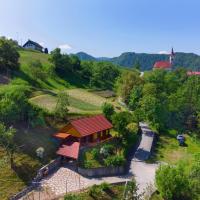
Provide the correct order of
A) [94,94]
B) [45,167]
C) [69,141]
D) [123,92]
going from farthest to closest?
[94,94], [123,92], [69,141], [45,167]

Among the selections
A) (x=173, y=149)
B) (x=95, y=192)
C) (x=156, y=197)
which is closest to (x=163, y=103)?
(x=173, y=149)

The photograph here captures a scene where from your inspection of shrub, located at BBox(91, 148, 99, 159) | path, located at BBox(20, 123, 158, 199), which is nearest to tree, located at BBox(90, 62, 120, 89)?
shrub, located at BBox(91, 148, 99, 159)

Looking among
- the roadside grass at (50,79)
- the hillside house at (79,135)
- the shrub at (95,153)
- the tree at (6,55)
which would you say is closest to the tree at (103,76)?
the roadside grass at (50,79)

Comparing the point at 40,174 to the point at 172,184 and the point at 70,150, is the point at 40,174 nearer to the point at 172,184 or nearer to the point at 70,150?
the point at 70,150

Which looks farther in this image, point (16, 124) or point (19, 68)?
point (19, 68)

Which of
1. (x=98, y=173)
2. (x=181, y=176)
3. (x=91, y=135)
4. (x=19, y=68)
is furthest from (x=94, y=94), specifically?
(x=181, y=176)

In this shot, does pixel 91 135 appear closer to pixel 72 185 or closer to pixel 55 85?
pixel 72 185
